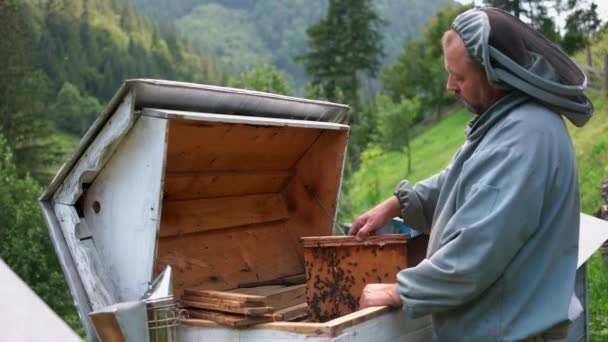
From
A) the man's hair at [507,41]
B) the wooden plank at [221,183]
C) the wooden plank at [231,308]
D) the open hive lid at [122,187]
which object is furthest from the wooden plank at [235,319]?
the man's hair at [507,41]

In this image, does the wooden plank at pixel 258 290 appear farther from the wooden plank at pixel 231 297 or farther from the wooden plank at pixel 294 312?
the wooden plank at pixel 231 297

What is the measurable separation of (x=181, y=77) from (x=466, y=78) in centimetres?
7983

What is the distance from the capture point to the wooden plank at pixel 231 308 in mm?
3107

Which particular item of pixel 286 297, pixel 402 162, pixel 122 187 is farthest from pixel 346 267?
pixel 402 162

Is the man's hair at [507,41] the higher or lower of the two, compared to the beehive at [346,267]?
higher

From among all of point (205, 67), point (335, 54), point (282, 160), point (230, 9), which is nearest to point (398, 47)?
point (230, 9)

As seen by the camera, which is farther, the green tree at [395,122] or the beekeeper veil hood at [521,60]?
the green tree at [395,122]

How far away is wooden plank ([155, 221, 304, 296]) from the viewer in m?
4.17

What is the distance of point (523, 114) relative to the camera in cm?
297

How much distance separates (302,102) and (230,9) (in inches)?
6457

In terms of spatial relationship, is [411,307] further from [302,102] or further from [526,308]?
[302,102]

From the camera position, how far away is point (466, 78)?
312 cm

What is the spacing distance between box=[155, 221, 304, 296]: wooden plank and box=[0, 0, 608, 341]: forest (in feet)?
11.7

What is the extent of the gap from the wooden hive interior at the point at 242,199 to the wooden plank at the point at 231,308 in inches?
24.1
